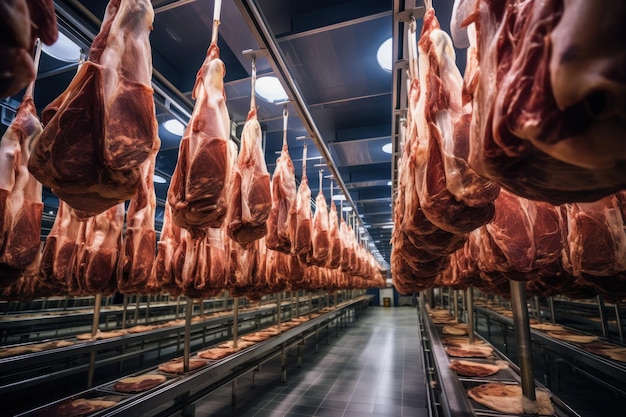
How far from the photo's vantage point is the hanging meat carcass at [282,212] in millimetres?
3576

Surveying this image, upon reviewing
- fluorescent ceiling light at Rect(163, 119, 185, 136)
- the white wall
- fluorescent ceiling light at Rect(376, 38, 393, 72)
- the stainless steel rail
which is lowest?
the white wall

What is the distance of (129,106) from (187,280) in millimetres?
2173

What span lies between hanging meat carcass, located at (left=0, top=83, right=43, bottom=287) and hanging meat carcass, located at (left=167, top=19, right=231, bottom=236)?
121 centimetres

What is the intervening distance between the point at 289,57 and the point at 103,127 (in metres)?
2.93

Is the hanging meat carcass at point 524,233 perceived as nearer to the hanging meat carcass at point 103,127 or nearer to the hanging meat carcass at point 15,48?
the hanging meat carcass at point 103,127

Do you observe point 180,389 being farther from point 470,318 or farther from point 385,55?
point 385,55

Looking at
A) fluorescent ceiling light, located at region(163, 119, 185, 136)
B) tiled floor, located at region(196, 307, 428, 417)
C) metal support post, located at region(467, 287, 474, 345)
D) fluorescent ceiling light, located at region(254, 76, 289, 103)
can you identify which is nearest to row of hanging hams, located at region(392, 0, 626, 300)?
fluorescent ceiling light, located at region(254, 76, 289, 103)

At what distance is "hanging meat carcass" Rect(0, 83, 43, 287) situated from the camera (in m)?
2.21

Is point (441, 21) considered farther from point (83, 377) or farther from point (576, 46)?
point (83, 377)

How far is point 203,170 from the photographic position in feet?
6.32

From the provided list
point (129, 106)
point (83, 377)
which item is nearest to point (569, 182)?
point (129, 106)

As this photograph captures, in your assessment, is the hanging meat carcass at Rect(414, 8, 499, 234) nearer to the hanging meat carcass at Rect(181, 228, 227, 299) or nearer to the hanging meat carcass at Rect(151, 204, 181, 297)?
the hanging meat carcass at Rect(181, 228, 227, 299)

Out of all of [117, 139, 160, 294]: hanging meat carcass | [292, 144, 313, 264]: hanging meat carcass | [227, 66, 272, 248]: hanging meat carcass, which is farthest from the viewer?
[292, 144, 313, 264]: hanging meat carcass

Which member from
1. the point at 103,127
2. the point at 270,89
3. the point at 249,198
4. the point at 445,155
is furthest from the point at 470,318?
the point at 103,127
